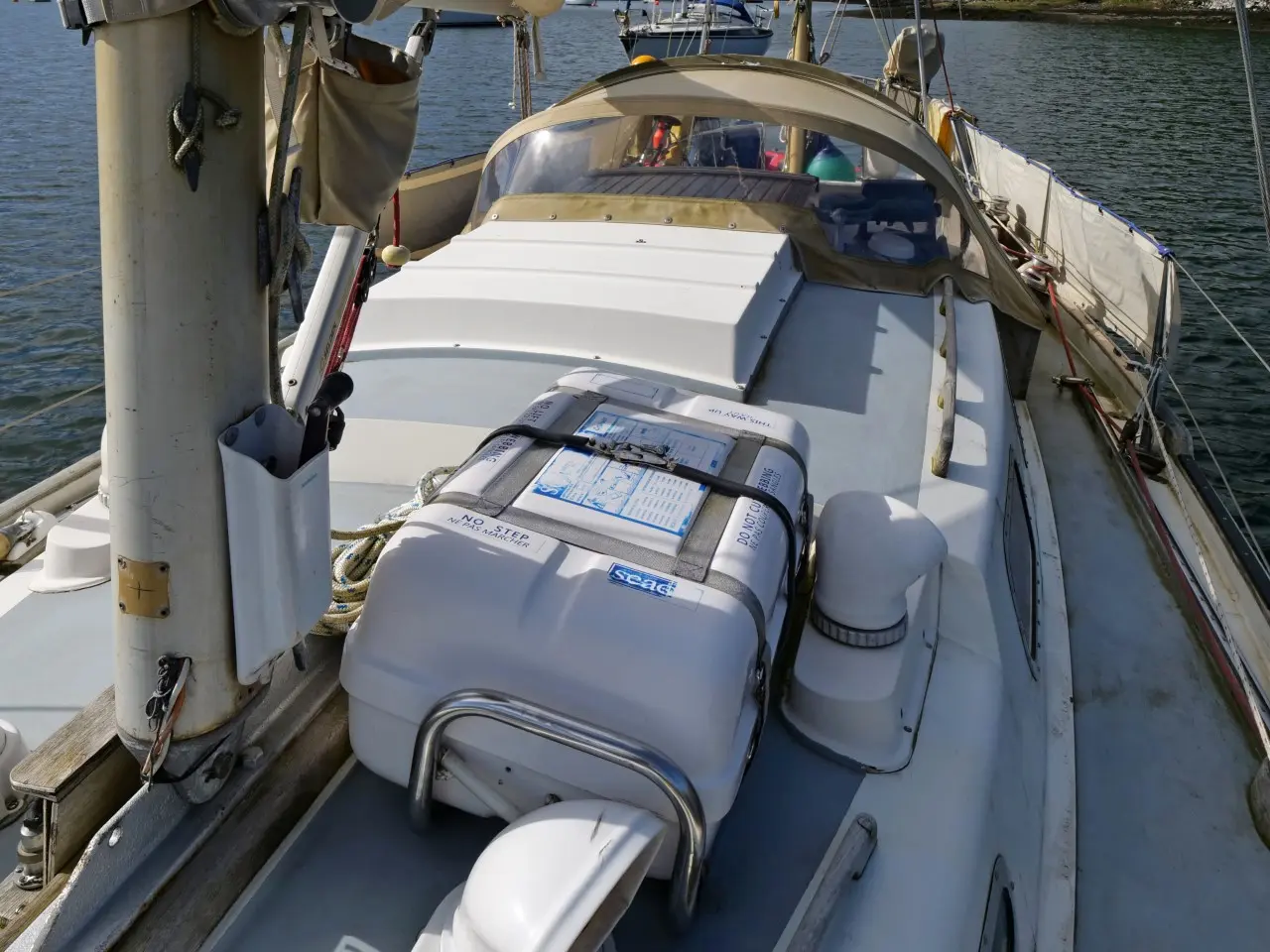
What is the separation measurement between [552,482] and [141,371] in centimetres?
79

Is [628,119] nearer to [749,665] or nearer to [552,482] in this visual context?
[552,482]

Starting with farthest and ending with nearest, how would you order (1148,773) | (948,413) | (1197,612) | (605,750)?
(1197,612) < (1148,773) < (948,413) < (605,750)

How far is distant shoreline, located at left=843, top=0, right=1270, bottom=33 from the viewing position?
4459 cm

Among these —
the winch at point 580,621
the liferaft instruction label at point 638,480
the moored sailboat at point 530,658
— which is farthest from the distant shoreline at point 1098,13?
the winch at point 580,621

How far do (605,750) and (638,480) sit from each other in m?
0.62

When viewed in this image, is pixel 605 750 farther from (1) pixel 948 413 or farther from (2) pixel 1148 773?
(2) pixel 1148 773

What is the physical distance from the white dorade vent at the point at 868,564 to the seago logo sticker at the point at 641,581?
1.66 feet

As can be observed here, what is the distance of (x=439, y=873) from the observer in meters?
1.76

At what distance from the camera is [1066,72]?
99.1 ft

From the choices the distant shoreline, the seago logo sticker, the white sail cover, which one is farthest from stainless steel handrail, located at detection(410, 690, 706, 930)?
the distant shoreline

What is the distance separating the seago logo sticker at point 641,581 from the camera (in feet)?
5.32

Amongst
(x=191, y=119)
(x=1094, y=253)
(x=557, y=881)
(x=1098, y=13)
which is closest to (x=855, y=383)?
(x=557, y=881)

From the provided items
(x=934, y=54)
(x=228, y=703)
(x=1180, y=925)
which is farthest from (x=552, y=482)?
(x=934, y=54)

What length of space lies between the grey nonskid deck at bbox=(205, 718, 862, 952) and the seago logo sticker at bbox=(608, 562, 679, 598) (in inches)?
22.9
